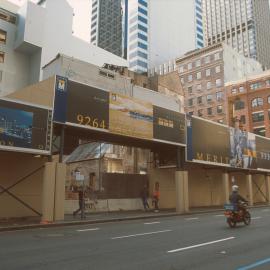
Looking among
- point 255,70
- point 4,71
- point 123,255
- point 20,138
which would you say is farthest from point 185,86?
point 123,255

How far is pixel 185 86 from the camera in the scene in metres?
101

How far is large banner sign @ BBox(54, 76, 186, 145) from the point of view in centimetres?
1955

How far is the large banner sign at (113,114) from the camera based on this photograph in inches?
770

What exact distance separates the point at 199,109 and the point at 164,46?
45826 millimetres

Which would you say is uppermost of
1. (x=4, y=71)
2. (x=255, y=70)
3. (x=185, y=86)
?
(x=255, y=70)

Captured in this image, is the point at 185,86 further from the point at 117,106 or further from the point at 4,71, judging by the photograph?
the point at 117,106

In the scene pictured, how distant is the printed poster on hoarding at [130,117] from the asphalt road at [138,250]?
9919 mm

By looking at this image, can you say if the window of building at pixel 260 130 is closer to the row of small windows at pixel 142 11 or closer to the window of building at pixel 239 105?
the window of building at pixel 239 105

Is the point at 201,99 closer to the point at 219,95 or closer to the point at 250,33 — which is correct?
the point at 219,95

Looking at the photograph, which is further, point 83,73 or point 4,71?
point 4,71

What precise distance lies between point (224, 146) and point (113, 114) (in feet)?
49.7

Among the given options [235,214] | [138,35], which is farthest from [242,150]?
[138,35]

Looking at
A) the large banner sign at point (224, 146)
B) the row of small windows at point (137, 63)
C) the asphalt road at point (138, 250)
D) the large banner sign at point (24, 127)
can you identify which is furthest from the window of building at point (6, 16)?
the row of small windows at point (137, 63)

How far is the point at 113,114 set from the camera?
22.2 meters
